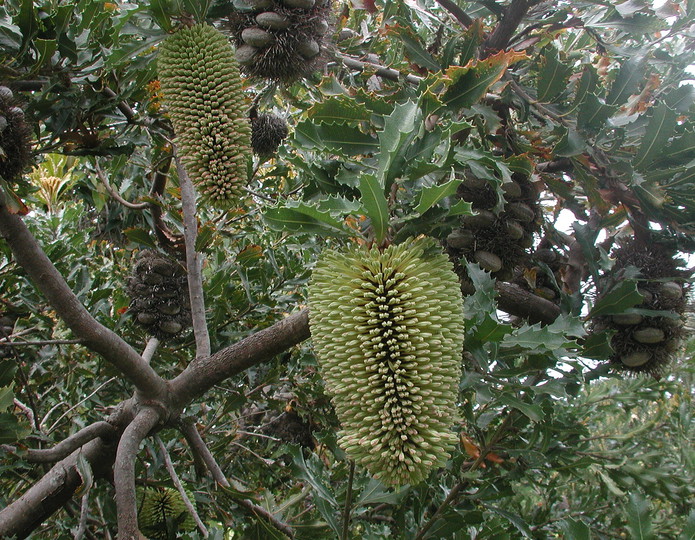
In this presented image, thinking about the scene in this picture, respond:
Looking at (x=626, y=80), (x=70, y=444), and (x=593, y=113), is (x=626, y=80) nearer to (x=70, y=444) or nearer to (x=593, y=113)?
(x=593, y=113)

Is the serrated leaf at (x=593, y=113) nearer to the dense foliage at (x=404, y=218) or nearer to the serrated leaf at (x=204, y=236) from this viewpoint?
the dense foliage at (x=404, y=218)

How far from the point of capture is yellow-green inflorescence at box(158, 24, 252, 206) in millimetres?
1547

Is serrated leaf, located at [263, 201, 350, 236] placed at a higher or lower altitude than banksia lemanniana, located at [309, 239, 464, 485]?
higher

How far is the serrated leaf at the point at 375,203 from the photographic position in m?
1.10

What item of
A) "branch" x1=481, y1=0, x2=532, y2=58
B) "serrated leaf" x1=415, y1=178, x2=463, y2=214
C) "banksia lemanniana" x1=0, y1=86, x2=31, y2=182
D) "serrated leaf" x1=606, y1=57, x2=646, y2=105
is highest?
"banksia lemanniana" x1=0, y1=86, x2=31, y2=182

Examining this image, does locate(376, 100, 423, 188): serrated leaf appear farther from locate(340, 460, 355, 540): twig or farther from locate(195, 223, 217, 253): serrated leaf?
locate(195, 223, 217, 253): serrated leaf

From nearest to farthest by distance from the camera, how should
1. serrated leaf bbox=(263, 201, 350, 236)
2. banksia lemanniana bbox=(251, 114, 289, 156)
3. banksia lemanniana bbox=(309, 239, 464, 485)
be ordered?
banksia lemanniana bbox=(309, 239, 464, 485), serrated leaf bbox=(263, 201, 350, 236), banksia lemanniana bbox=(251, 114, 289, 156)

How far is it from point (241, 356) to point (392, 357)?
3.03 feet

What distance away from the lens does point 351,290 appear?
110 centimetres

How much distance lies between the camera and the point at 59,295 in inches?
63.6

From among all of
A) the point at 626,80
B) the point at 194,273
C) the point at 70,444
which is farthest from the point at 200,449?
the point at 626,80

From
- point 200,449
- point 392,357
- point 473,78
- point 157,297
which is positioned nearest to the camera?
point 392,357

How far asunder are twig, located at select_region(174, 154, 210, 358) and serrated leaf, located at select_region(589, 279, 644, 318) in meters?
1.38

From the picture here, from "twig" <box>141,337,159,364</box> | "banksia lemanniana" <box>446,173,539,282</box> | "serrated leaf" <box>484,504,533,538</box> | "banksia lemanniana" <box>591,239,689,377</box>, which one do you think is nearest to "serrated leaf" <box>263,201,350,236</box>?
"banksia lemanniana" <box>446,173,539,282</box>
